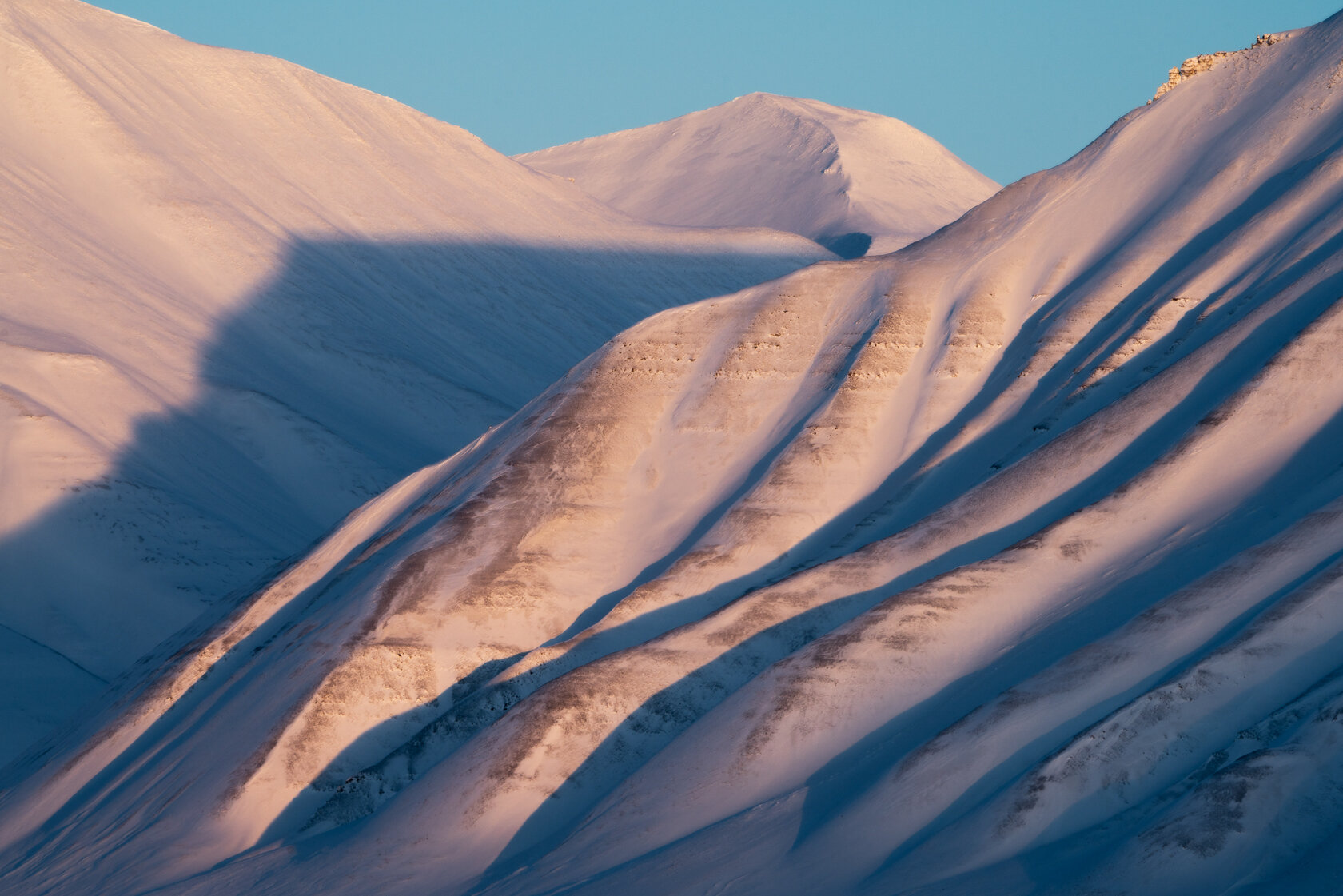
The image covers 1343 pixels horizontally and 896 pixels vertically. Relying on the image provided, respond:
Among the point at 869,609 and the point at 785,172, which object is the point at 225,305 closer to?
the point at 869,609

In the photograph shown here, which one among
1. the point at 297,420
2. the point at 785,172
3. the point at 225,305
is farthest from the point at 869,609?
the point at 785,172

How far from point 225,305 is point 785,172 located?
266 feet

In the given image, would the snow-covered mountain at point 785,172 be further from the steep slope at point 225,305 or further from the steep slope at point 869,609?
the steep slope at point 869,609

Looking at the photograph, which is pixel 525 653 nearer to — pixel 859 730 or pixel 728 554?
pixel 728 554

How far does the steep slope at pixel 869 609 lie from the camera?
50.1ft

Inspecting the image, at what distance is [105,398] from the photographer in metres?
50.8

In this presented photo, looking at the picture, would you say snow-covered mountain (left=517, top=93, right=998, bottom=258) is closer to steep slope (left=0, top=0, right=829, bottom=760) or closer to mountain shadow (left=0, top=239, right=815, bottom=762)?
steep slope (left=0, top=0, right=829, bottom=760)

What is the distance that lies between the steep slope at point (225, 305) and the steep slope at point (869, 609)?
12.7m

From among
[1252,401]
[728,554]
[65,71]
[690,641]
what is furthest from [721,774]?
[65,71]

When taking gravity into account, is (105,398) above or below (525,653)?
above

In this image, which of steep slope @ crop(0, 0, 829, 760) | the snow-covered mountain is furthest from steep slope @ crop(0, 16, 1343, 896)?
the snow-covered mountain

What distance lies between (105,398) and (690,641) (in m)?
35.2

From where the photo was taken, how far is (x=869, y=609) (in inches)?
874

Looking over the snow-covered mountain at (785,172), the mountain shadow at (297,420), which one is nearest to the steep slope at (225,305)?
the mountain shadow at (297,420)
